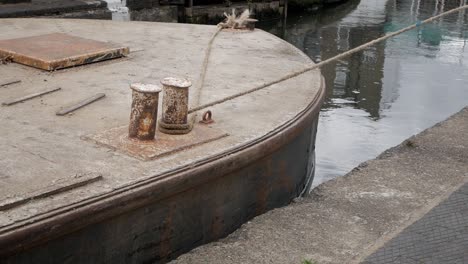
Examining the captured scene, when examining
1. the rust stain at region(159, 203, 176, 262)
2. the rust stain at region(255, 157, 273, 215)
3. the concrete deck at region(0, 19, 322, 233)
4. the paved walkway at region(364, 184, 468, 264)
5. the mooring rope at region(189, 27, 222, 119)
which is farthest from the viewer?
the mooring rope at region(189, 27, 222, 119)

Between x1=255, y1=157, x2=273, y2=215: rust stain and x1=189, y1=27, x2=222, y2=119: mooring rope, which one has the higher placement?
x1=189, y1=27, x2=222, y2=119: mooring rope

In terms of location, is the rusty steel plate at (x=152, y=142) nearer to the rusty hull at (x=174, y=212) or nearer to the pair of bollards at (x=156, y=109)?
the pair of bollards at (x=156, y=109)

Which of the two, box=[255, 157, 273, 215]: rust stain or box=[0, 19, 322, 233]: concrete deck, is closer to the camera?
box=[0, 19, 322, 233]: concrete deck

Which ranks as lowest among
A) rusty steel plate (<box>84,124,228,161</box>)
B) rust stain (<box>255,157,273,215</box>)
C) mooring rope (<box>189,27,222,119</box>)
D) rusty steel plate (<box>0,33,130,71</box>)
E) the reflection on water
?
the reflection on water

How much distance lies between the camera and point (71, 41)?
190 inches

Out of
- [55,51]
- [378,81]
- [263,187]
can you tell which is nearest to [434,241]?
[263,187]

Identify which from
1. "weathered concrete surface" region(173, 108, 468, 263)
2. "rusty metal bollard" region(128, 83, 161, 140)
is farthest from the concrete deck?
"weathered concrete surface" region(173, 108, 468, 263)

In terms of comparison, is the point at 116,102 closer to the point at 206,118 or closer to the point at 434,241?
the point at 206,118

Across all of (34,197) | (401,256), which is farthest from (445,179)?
(34,197)

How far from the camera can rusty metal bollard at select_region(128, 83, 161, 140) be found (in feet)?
9.55

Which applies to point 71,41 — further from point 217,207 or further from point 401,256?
point 401,256

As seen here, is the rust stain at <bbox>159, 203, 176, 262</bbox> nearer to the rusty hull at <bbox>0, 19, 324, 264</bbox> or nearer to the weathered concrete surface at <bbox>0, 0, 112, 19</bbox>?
the rusty hull at <bbox>0, 19, 324, 264</bbox>

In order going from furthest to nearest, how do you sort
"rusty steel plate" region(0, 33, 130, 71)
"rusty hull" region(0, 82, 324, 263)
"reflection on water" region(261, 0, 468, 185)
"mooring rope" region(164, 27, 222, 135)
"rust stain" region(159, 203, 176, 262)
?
"reflection on water" region(261, 0, 468, 185) → "rusty steel plate" region(0, 33, 130, 71) → "mooring rope" region(164, 27, 222, 135) → "rust stain" region(159, 203, 176, 262) → "rusty hull" region(0, 82, 324, 263)

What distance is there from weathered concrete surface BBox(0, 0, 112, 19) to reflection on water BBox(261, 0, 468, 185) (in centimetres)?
323
